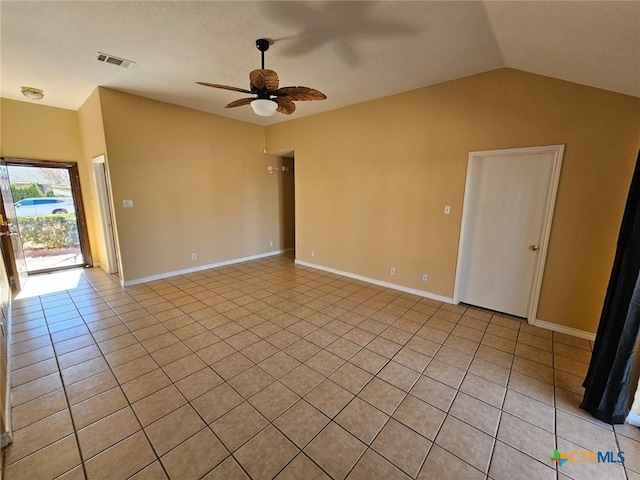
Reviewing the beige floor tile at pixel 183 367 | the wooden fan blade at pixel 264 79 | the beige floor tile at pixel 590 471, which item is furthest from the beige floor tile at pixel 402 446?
the wooden fan blade at pixel 264 79

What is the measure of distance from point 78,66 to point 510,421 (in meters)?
5.49

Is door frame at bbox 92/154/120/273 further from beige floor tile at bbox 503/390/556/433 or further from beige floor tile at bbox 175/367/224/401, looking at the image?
beige floor tile at bbox 503/390/556/433

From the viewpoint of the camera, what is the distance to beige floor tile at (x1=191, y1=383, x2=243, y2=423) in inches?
72.8

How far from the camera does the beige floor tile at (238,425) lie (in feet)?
5.44

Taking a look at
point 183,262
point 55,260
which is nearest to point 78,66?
point 183,262

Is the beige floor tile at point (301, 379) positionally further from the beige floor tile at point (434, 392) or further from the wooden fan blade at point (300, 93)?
the wooden fan blade at point (300, 93)

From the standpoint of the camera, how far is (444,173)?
3.55 meters

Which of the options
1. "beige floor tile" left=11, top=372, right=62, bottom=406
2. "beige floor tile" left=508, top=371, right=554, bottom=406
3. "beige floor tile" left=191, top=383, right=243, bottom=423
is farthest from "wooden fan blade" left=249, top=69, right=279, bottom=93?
"beige floor tile" left=508, top=371, right=554, bottom=406

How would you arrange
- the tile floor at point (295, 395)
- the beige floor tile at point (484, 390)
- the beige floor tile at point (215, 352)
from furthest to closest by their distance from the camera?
the beige floor tile at point (215, 352) < the beige floor tile at point (484, 390) < the tile floor at point (295, 395)

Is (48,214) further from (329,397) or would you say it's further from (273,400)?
(329,397)

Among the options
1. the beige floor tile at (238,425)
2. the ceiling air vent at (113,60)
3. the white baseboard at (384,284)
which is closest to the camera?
the beige floor tile at (238,425)

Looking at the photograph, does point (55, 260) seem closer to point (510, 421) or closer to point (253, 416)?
point (253, 416)

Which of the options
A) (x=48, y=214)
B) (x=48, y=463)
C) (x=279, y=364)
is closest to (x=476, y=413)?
(x=279, y=364)

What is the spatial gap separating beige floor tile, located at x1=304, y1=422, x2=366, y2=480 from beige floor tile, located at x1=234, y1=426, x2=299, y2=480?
131mm
